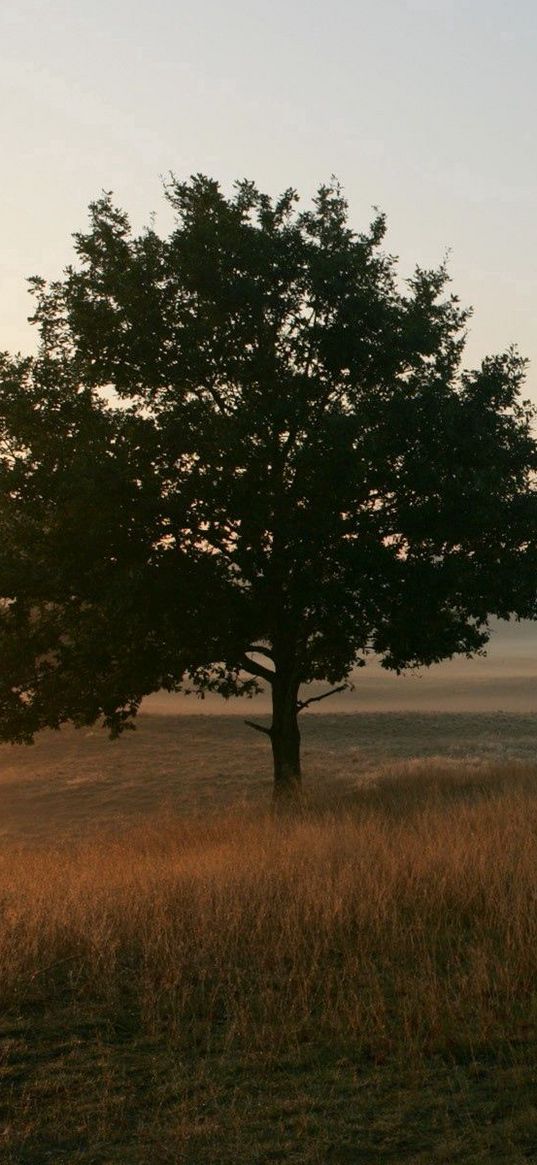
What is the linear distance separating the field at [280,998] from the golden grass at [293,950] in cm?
2

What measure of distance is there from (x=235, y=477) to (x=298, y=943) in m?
11.8

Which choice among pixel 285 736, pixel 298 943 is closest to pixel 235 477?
pixel 285 736

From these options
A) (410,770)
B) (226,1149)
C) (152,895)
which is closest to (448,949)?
(152,895)

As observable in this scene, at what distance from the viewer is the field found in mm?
6730

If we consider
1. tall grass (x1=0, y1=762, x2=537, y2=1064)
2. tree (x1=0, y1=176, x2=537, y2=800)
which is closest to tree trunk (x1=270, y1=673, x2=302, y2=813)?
tree (x1=0, y1=176, x2=537, y2=800)

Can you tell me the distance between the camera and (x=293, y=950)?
985 centimetres

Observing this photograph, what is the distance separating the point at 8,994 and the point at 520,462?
1794cm

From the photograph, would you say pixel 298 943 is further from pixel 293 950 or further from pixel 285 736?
pixel 285 736

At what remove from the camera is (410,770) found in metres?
30.8


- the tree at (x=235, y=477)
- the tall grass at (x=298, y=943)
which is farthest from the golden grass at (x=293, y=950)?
the tree at (x=235, y=477)

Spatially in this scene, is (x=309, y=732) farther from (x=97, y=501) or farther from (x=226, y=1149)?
(x=226, y=1149)

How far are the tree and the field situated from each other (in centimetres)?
563

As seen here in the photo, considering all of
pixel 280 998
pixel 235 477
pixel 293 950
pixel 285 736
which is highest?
pixel 235 477

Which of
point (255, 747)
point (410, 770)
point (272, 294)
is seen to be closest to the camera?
point (272, 294)
